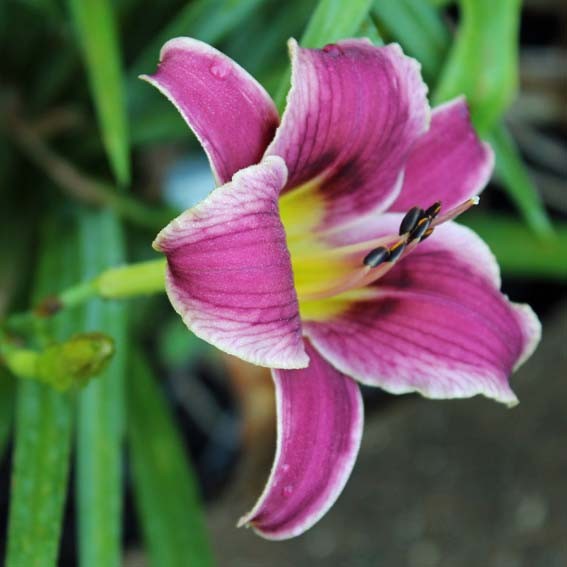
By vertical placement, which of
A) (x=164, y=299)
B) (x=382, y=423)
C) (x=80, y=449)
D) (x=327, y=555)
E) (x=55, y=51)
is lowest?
(x=327, y=555)

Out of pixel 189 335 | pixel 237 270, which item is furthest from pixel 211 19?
pixel 189 335

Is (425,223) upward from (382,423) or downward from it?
upward

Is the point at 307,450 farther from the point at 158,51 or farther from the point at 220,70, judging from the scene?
the point at 158,51

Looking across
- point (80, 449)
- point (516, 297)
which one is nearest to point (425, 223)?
point (80, 449)

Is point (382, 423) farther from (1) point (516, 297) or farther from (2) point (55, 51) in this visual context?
(2) point (55, 51)

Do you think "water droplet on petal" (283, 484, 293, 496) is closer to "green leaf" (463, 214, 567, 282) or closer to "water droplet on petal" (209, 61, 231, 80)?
"water droplet on petal" (209, 61, 231, 80)

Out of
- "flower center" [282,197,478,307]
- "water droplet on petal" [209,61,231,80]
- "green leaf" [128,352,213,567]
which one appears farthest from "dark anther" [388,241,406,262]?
"green leaf" [128,352,213,567]
